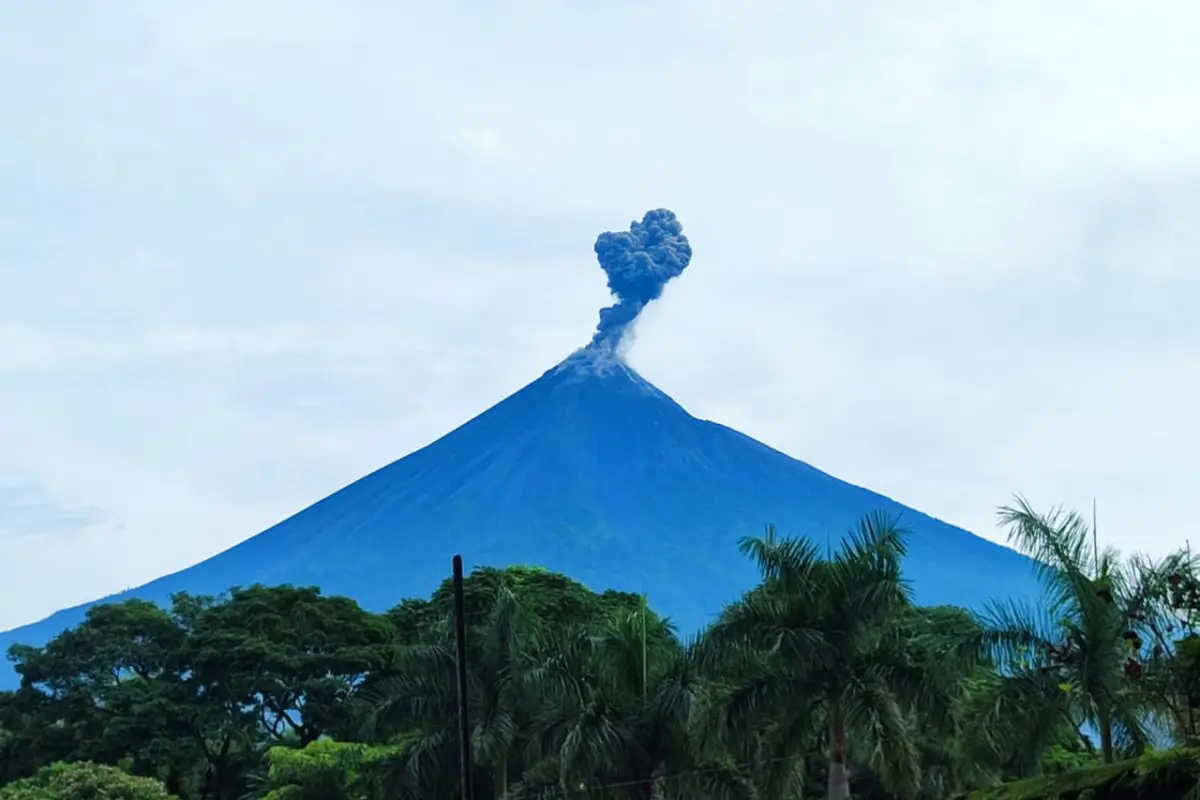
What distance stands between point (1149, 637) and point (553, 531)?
11173 cm

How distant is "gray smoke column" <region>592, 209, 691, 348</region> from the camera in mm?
109375

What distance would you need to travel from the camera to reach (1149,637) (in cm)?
1770

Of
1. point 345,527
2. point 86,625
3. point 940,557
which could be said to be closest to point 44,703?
point 86,625

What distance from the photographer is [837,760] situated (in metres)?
22.0

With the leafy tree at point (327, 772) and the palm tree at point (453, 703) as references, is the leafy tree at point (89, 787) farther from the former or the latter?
the palm tree at point (453, 703)

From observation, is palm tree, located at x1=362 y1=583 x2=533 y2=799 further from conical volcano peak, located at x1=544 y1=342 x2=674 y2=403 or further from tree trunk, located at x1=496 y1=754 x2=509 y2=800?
conical volcano peak, located at x1=544 y1=342 x2=674 y2=403

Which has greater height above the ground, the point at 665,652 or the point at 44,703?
the point at 44,703

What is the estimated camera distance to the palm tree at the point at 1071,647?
17875 mm

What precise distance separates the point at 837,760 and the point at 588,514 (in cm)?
11187

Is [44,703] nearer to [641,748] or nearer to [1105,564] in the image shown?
[641,748]

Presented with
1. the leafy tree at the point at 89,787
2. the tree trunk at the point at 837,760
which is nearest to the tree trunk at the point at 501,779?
the leafy tree at the point at 89,787

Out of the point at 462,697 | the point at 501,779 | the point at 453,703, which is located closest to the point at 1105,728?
the point at 462,697

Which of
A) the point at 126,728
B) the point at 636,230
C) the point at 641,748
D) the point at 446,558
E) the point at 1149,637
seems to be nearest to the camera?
the point at 1149,637

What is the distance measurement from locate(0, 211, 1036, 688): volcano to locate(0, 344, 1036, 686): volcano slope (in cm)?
17
